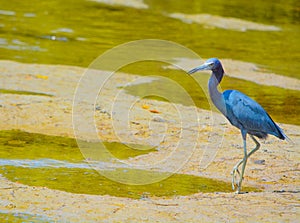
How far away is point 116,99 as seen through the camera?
10.8m

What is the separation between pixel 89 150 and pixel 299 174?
2.37 meters

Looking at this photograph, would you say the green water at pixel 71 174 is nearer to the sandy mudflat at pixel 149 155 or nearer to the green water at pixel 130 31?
the sandy mudflat at pixel 149 155

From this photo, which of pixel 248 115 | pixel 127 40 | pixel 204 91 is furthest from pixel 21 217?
pixel 127 40

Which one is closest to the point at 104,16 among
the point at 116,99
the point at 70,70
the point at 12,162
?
the point at 70,70

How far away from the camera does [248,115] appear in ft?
23.7

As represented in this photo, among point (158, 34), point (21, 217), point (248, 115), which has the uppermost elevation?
point (248, 115)

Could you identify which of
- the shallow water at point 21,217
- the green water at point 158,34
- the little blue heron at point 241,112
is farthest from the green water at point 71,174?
the green water at point 158,34

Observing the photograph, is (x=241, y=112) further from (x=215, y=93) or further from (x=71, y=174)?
(x=71, y=174)

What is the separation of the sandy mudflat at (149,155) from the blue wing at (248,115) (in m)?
0.63

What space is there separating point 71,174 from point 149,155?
123cm

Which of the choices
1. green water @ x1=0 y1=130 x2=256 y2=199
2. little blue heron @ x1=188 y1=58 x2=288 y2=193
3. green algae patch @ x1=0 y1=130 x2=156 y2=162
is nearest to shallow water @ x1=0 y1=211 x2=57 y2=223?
green water @ x1=0 y1=130 x2=256 y2=199

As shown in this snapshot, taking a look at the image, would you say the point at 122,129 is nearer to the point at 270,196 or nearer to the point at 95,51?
the point at 270,196

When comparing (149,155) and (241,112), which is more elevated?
(241,112)

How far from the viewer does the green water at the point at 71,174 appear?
726cm
